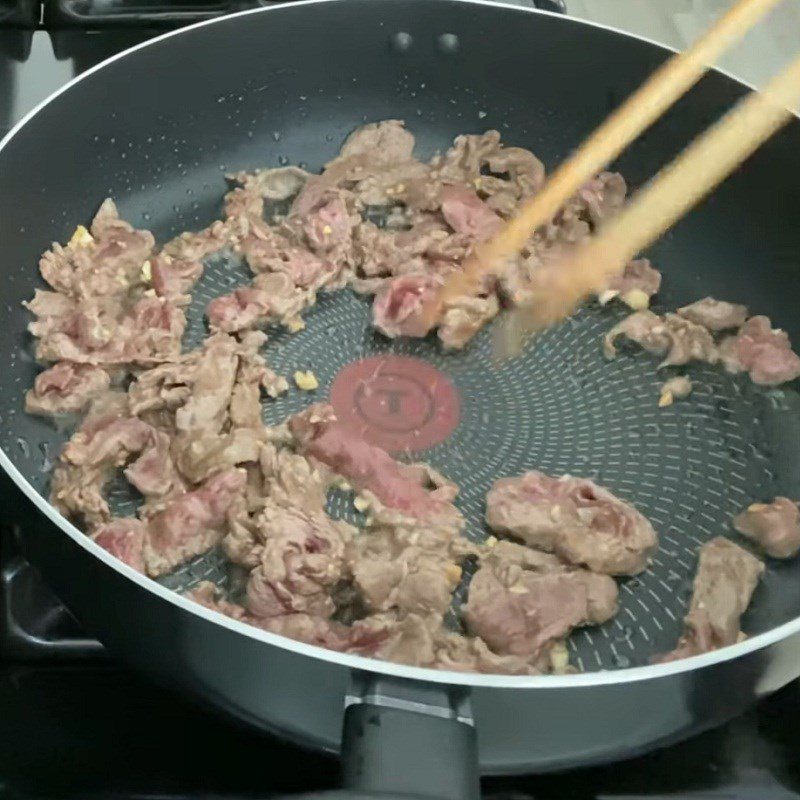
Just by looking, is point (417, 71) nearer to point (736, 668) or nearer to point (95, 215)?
point (95, 215)

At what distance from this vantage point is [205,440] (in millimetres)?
1016

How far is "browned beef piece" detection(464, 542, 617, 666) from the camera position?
880 mm

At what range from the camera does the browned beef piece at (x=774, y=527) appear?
99 cm

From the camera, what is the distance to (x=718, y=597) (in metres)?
0.93

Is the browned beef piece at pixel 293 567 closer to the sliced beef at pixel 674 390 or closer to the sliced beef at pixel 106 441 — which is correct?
the sliced beef at pixel 106 441

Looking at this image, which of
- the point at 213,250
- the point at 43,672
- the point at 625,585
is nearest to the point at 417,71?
the point at 213,250

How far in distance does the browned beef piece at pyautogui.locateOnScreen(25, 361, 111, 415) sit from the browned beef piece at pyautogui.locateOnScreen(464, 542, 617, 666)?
0.48 metres

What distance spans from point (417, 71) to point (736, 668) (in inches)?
38.8

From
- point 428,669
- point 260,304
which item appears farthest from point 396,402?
point 428,669

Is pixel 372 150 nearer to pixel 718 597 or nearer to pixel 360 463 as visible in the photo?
pixel 360 463

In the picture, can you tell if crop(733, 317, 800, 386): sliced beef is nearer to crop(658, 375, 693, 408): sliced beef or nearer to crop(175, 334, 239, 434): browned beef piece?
crop(658, 375, 693, 408): sliced beef

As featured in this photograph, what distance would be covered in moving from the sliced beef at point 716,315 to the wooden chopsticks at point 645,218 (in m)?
0.11

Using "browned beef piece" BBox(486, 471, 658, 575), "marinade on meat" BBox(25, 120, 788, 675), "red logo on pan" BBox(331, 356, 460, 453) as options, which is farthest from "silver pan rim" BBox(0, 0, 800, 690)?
"red logo on pan" BBox(331, 356, 460, 453)

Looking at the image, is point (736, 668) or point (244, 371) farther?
point (244, 371)
